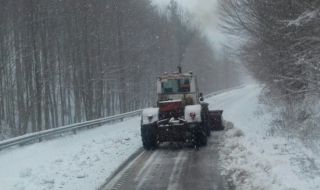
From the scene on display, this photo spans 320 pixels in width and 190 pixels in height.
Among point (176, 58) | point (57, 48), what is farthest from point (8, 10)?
point (176, 58)

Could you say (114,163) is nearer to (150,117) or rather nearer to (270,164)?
(150,117)

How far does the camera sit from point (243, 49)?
98.0ft

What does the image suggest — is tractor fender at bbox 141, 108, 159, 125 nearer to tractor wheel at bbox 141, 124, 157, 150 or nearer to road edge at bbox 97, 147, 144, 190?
tractor wheel at bbox 141, 124, 157, 150

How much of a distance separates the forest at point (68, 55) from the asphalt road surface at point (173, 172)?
51.6 ft

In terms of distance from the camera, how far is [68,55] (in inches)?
1420

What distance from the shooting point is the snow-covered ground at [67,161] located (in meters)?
11.2

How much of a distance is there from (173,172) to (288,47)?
8.54 m

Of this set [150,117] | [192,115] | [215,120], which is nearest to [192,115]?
[192,115]

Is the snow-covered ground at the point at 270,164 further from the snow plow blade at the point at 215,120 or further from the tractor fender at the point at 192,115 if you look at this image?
the snow plow blade at the point at 215,120

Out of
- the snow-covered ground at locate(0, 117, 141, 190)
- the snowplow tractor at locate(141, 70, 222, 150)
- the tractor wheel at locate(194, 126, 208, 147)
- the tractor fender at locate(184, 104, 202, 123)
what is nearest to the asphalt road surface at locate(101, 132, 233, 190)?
the tractor wheel at locate(194, 126, 208, 147)

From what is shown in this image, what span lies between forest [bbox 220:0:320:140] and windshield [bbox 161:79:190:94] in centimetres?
362

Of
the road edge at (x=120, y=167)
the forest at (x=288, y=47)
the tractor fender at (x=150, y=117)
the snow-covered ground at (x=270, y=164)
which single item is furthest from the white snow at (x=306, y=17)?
the road edge at (x=120, y=167)

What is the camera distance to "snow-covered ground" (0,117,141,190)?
1119cm

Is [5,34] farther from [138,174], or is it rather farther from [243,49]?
[138,174]
